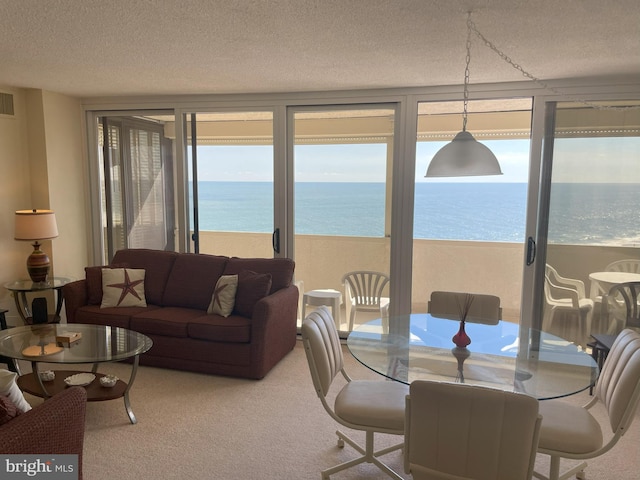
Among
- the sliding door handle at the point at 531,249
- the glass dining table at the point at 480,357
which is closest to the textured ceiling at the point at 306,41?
the sliding door handle at the point at 531,249

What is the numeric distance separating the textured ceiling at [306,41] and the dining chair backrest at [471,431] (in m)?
1.73

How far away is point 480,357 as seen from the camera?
97.4 inches

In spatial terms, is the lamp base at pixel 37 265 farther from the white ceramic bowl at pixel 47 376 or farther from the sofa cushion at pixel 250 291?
the sofa cushion at pixel 250 291

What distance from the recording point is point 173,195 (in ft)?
16.7

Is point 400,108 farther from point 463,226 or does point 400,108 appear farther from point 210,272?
point 463,226

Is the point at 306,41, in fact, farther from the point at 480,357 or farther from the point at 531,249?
the point at 531,249

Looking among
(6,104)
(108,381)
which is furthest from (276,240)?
(6,104)

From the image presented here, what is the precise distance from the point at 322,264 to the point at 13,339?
274 centimetres

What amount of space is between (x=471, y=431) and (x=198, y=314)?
9.40 feet

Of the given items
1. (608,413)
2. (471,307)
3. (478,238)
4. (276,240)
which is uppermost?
(276,240)

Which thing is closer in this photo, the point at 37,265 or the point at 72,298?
the point at 72,298

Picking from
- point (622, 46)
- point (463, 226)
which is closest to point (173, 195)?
point (622, 46)

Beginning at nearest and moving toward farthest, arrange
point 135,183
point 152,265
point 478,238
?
point 152,265 < point 135,183 < point 478,238

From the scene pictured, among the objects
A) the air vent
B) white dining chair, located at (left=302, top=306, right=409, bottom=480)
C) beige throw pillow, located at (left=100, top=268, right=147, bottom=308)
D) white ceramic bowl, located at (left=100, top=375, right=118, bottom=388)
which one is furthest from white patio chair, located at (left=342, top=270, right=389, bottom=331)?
the air vent
